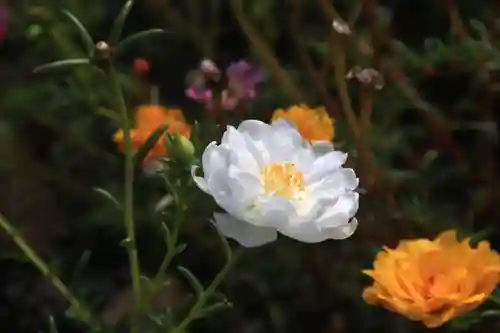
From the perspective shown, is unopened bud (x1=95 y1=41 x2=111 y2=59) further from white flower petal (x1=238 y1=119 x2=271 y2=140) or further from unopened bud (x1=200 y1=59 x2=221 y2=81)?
unopened bud (x1=200 y1=59 x2=221 y2=81)

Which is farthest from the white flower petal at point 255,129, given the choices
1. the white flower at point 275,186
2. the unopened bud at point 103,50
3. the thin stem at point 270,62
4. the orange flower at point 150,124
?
the thin stem at point 270,62

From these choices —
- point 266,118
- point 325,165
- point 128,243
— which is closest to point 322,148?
point 325,165

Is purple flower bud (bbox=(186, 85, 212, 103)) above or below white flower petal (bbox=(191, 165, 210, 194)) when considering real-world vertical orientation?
below

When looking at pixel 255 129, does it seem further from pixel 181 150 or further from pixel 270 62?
pixel 270 62

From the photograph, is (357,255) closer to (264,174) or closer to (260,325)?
(260,325)

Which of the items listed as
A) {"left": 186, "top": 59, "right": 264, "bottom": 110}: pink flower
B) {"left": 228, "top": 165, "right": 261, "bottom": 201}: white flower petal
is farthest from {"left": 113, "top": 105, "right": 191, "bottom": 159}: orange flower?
{"left": 228, "top": 165, "right": 261, "bottom": 201}: white flower petal

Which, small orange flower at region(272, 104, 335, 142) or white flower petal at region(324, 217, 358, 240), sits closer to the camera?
white flower petal at region(324, 217, 358, 240)

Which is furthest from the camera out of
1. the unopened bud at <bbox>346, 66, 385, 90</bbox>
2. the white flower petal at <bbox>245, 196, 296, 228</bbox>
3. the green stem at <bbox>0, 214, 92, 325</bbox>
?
the unopened bud at <bbox>346, 66, 385, 90</bbox>

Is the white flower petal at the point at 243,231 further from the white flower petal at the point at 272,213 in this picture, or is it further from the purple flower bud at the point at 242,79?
the purple flower bud at the point at 242,79
